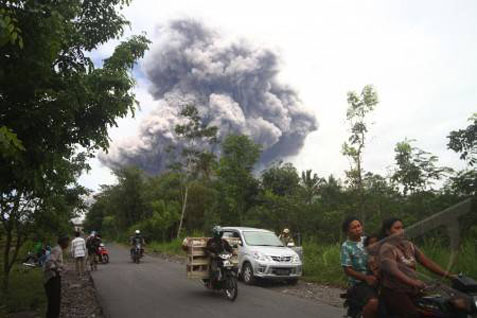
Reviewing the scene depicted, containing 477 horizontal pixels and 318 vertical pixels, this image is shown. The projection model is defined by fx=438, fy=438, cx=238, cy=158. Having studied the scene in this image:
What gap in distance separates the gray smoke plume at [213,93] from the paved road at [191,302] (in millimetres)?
92485

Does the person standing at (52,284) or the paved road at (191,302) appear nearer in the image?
the person standing at (52,284)

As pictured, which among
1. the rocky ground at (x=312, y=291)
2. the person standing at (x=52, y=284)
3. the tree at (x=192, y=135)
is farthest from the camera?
the tree at (x=192, y=135)

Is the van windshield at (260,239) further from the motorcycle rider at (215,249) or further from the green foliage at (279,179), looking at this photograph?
the green foliage at (279,179)

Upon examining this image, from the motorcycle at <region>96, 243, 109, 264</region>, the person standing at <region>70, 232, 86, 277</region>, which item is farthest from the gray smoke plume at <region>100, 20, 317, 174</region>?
the person standing at <region>70, 232, 86, 277</region>

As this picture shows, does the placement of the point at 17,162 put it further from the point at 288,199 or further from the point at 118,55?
the point at 288,199

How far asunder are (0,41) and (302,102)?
118333mm

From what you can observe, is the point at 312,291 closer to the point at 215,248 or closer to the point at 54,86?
the point at 215,248

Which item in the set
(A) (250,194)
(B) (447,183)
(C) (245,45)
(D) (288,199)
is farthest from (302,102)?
(B) (447,183)

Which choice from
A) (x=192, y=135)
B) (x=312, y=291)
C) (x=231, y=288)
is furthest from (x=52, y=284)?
(x=192, y=135)

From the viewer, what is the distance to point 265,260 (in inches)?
500

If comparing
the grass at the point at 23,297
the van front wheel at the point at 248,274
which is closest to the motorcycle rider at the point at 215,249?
the van front wheel at the point at 248,274

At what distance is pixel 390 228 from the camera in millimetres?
4184

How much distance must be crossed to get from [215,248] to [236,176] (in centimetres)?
2248

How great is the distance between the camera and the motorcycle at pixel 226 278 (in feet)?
32.9
